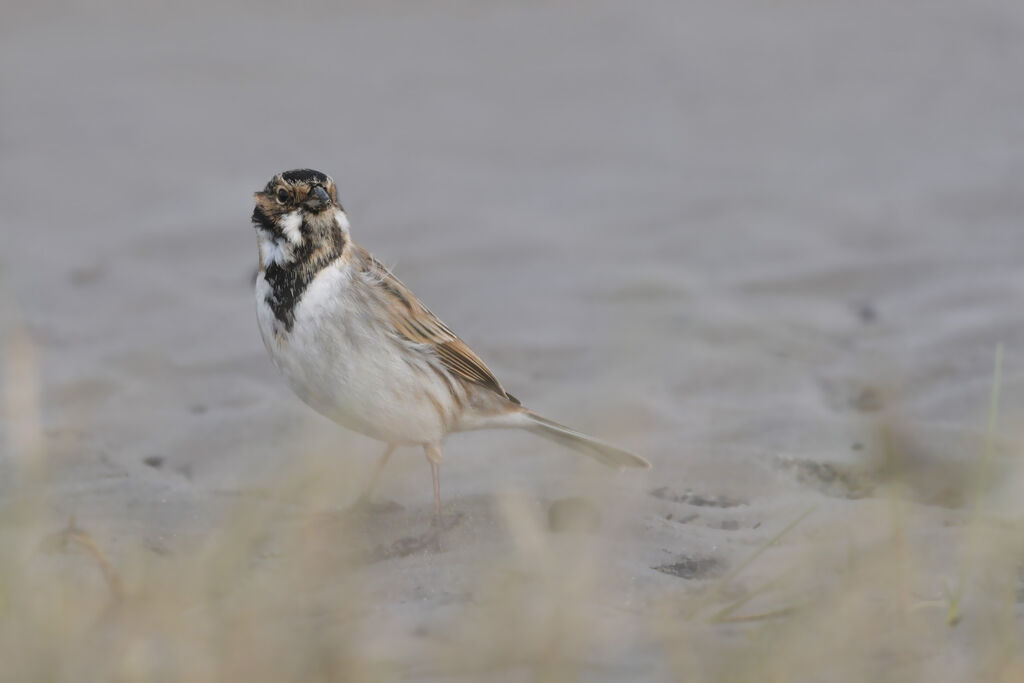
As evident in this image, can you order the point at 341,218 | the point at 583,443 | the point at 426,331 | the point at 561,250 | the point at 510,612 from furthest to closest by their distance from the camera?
the point at 561,250 → the point at 583,443 → the point at 426,331 → the point at 341,218 → the point at 510,612

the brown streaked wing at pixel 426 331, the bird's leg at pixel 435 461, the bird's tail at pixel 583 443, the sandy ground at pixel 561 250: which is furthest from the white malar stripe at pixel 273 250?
the bird's tail at pixel 583 443

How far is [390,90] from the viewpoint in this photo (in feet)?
36.2

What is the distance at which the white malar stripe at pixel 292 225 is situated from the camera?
19.4ft

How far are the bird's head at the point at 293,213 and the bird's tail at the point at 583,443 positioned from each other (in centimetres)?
128

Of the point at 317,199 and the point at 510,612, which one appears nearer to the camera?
the point at 510,612

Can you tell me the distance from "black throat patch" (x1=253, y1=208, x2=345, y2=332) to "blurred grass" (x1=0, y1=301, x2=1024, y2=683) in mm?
938

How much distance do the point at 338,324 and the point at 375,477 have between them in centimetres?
83

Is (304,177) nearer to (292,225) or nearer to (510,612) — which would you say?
(292,225)

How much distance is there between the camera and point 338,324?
5.92 meters

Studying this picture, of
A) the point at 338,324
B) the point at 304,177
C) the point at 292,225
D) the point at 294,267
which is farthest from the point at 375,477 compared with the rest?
the point at 304,177

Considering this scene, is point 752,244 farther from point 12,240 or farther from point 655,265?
point 12,240

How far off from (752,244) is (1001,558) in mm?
4575

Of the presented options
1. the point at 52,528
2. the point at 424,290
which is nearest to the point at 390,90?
→ the point at 424,290

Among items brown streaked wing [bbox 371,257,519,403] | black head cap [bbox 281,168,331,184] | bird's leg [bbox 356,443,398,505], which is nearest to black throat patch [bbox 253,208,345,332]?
black head cap [bbox 281,168,331,184]
